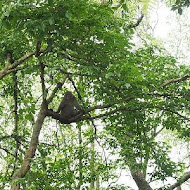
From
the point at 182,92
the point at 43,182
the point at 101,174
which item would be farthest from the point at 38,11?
the point at 101,174

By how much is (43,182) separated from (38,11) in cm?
339

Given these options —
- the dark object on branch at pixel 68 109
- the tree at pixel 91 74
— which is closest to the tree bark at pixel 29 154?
the tree at pixel 91 74

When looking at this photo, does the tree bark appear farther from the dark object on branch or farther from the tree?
the dark object on branch

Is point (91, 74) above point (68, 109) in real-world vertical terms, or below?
below

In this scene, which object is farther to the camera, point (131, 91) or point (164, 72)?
point (164, 72)

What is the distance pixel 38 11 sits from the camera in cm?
297

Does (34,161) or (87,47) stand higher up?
(87,47)

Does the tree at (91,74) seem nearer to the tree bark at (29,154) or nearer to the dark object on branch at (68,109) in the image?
the tree bark at (29,154)

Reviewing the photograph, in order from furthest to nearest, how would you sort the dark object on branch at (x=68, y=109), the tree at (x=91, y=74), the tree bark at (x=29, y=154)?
the dark object on branch at (x=68, y=109) < the tree bark at (x=29, y=154) < the tree at (x=91, y=74)

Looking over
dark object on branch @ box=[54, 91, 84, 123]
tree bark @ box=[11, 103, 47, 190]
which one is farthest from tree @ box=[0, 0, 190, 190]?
dark object on branch @ box=[54, 91, 84, 123]

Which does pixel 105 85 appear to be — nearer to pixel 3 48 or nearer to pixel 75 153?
pixel 3 48

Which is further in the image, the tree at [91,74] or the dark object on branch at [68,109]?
the dark object on branch at [68,109]

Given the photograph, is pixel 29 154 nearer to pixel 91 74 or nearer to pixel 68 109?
pixel 68 109

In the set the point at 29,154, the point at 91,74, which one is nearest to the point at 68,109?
the point at 29,154
